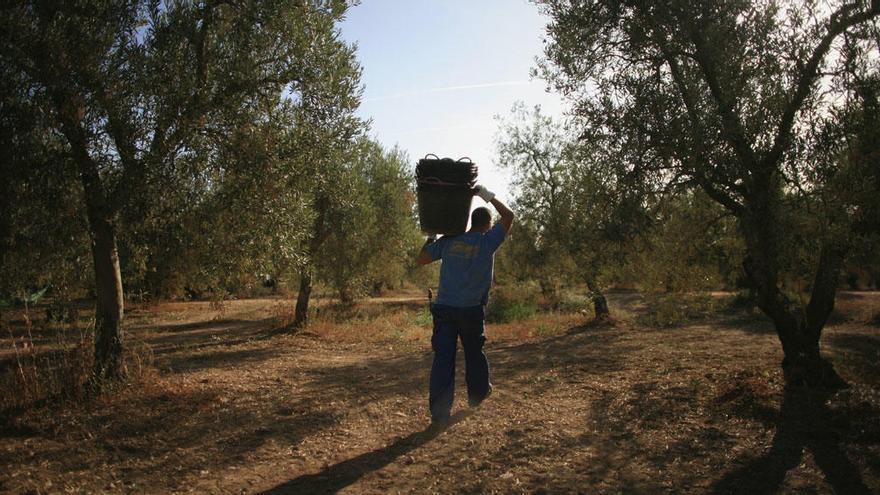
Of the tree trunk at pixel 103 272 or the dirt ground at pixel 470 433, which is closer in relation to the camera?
the dirt ground at pixel 470 433

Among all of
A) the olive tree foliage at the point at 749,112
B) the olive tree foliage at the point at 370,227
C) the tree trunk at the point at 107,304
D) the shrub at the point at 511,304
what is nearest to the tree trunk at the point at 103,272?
the tree trunk at the point at 107,304

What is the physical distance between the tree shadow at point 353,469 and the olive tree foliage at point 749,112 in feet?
12.5

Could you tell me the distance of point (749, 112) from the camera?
625 cm

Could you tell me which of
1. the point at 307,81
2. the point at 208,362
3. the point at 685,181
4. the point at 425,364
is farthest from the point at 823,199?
the point at 208,362

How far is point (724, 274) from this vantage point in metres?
9.38

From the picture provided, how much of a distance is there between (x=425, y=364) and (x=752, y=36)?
7373 millimetres

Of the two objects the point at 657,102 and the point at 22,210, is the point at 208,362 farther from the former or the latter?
the point at 657,102

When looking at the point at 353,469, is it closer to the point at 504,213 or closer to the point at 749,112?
the point at 504,213

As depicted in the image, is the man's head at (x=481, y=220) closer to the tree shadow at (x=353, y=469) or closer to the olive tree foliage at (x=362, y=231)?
the tree shadow at (x=353, y=469)

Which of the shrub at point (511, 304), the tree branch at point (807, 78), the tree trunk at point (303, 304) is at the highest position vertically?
the tree branch at point (807, 78)

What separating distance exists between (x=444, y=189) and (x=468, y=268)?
2.99 feet

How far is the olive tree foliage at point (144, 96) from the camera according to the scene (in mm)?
6098

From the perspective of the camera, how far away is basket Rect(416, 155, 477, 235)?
5.93 m

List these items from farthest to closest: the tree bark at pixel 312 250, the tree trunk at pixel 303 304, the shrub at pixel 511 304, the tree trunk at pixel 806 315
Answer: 1. the shrub at pixel 511 304
2. the tree trunk at pixel 303 304
3. the tree bark at pixel 312 250
4. the tree trunk at pixel 806 315
